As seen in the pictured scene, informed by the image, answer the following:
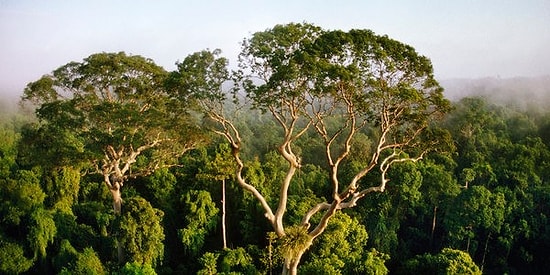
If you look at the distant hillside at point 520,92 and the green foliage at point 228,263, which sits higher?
the distant hillside at point 520,92

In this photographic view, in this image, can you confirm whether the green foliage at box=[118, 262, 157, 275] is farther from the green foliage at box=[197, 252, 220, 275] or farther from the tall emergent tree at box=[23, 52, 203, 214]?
the tall emergent tree at box=[23, 52, 203, 214]

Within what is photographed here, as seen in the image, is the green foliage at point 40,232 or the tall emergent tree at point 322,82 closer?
the tall emergent tree at point 322,82

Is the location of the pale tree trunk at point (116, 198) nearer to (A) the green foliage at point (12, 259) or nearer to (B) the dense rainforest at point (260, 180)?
(B) the dense rainforest at point (260, 180)

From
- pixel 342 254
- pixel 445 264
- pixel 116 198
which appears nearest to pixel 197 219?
pixel 116 198

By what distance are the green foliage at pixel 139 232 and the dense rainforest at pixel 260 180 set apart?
0.05 metres

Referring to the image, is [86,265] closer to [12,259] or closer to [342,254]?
[12,259]

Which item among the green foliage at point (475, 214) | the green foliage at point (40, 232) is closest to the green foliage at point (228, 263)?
the green foliage at point (40, 232)

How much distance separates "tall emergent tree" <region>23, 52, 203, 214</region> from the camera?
16266 mm

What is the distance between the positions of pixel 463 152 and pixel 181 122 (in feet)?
60.7

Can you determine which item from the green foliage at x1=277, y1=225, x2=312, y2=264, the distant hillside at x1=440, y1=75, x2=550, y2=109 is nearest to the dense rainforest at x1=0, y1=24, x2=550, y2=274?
the green foliage at x1=277, y1=225, x2=312, y2=264

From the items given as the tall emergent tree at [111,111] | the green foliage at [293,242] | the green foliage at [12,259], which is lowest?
the green foliage at [12,259]

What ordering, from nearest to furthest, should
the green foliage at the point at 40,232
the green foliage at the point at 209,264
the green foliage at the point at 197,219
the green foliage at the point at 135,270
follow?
1. the green foliage at the point at 135,270
2. the green foliage at the point at 209,264
3. the green foliage at the point at 40,232
4. the green foliage at the point at 197,219

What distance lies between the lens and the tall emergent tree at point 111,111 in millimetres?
16266

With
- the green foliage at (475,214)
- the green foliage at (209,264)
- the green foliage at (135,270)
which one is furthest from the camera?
the green foliage at (475,214)
